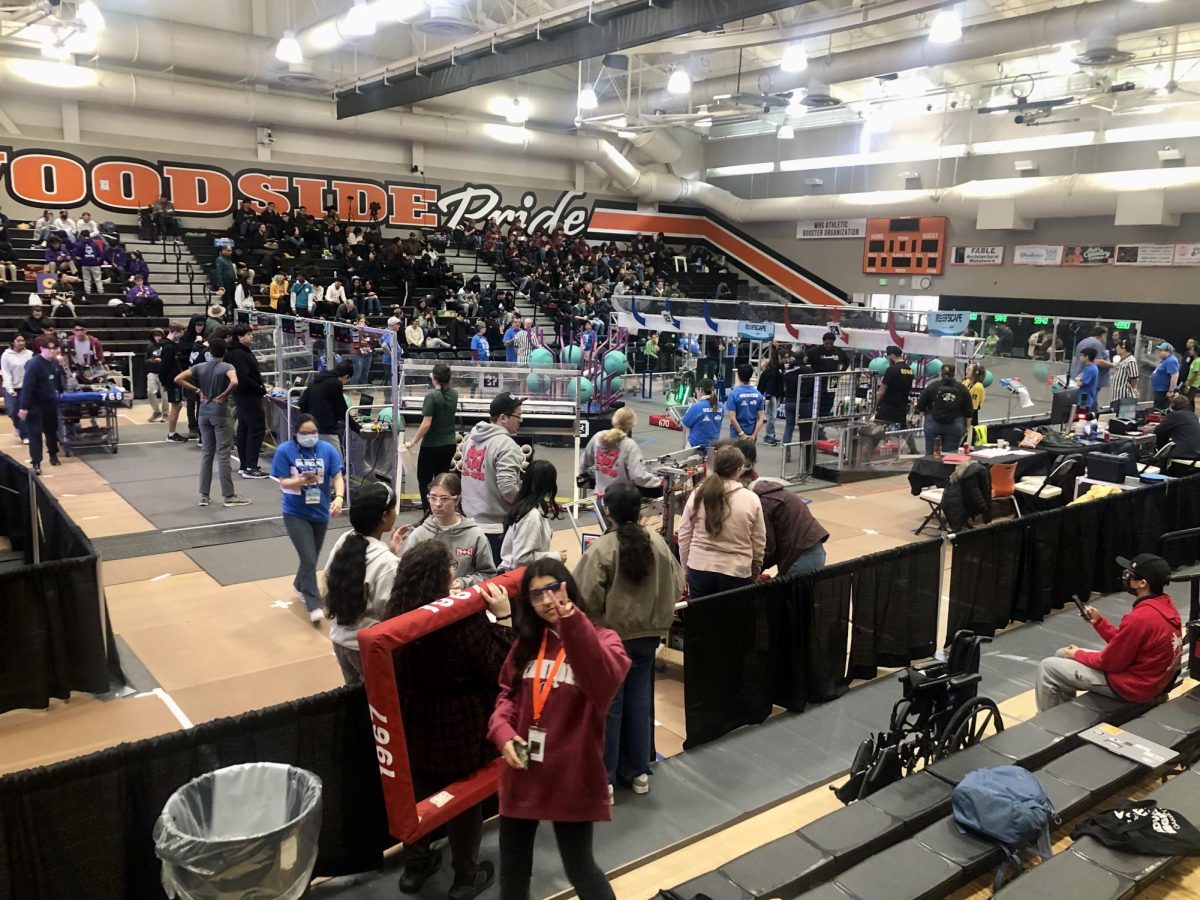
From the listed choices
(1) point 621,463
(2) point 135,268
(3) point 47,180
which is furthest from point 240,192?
(1) point 621,463

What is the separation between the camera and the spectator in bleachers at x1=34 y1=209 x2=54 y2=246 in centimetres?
1992

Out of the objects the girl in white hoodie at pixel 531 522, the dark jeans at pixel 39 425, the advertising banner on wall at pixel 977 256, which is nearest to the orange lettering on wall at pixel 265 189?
the dark jeans at pixel 39 425

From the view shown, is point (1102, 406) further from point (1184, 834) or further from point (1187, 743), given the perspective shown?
point (1184, 834)

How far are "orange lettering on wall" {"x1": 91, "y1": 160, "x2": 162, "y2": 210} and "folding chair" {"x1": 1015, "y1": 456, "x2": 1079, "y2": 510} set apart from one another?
22.0 m

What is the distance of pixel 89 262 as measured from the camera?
62.7 feet

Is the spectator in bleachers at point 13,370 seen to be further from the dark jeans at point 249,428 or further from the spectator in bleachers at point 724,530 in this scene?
the spectator in bleachers at point 724,530

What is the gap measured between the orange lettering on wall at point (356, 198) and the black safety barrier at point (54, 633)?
22.6 metres

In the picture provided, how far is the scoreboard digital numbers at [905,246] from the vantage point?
2858cm

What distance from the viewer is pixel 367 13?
13945 millimetres

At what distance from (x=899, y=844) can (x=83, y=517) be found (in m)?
8.65

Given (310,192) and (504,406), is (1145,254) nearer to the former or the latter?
(310,192)

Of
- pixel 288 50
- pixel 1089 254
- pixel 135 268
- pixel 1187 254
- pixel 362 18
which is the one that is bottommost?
pixel 135 268

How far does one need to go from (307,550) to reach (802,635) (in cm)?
355

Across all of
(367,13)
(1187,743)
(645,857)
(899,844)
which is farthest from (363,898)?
(367,13)
